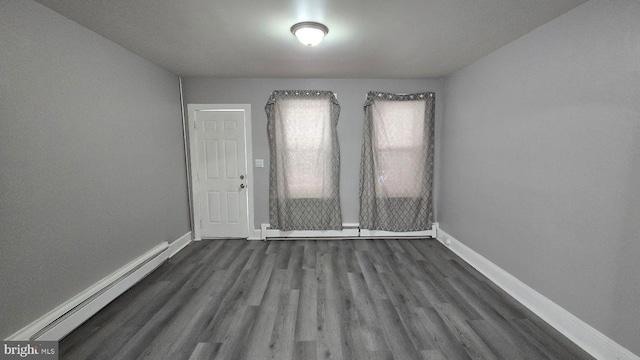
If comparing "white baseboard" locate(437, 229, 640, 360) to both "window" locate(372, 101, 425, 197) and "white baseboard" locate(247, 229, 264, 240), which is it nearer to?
"window" locate(372, 101, 425, 197)

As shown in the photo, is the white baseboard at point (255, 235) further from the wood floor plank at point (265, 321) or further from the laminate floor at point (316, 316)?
the wood floor plank at point (265, 321)

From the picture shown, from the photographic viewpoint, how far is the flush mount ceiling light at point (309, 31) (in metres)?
2.15

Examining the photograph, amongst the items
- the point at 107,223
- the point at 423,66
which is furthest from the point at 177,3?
the point at 423,66

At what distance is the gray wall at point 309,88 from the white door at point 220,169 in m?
0.14

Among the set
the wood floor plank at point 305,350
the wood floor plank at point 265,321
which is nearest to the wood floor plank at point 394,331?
the wood floor plank at point 305,350

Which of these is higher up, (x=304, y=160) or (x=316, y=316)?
(x=304, y=160)

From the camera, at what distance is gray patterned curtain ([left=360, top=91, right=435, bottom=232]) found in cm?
403

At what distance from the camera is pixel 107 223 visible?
8.19ft

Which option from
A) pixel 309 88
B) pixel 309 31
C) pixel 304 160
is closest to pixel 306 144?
pixel 304 160

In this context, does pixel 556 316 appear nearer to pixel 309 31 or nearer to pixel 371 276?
pixel 371 276

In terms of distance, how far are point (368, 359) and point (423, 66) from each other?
3316mm

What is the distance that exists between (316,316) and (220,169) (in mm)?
2780

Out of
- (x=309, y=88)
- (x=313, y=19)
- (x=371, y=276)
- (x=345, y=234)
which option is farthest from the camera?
(x=345, y=234)

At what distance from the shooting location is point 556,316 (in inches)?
83.0
